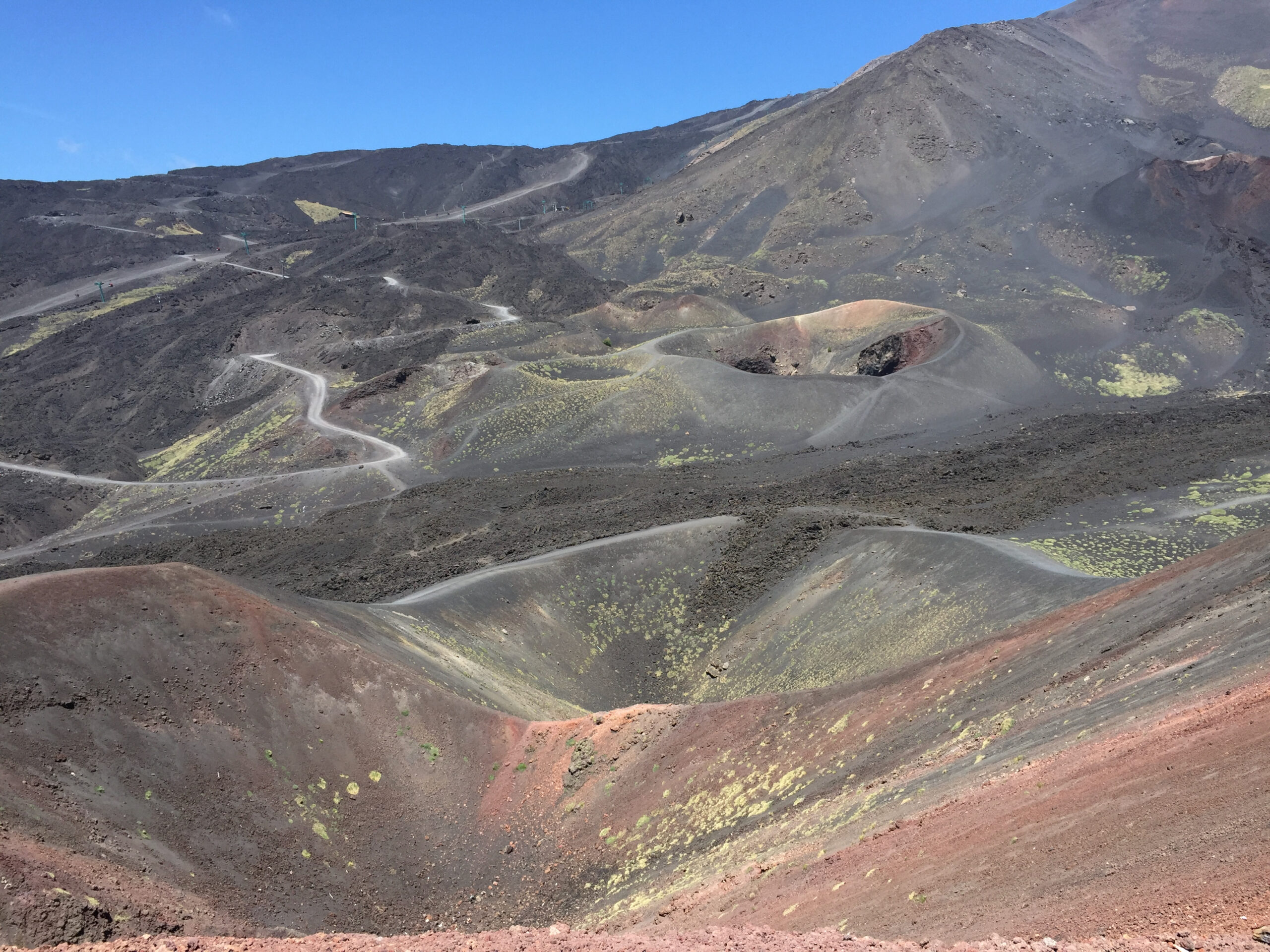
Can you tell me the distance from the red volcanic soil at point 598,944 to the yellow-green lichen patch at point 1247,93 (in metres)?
130

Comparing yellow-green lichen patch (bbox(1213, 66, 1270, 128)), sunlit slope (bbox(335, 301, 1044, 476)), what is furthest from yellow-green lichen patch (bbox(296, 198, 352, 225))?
yellow-green lichen patch (bbox(1213, 66, 1270, 128))

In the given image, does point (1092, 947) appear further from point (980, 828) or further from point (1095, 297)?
point (1095, 297)

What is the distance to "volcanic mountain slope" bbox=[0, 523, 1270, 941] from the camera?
9.76 metres

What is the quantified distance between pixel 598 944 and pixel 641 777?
32.7ft

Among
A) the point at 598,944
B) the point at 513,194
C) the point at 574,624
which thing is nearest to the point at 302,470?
the point at 574,624

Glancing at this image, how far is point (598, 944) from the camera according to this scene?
30.5 feet

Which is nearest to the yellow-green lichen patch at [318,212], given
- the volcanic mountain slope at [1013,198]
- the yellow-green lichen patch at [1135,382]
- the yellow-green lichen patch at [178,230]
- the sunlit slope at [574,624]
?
the yellow-green lichen patch at [178,230]

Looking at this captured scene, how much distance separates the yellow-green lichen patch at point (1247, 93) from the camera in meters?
108

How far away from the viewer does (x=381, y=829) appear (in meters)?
17.8

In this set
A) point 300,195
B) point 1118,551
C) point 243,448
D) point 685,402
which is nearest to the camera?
point 1118,551

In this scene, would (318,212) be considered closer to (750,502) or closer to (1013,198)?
(1013,198)

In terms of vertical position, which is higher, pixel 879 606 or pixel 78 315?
pixel 78 315

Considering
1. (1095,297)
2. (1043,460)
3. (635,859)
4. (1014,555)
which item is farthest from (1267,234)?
(635,859)

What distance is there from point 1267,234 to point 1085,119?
3232 cm
